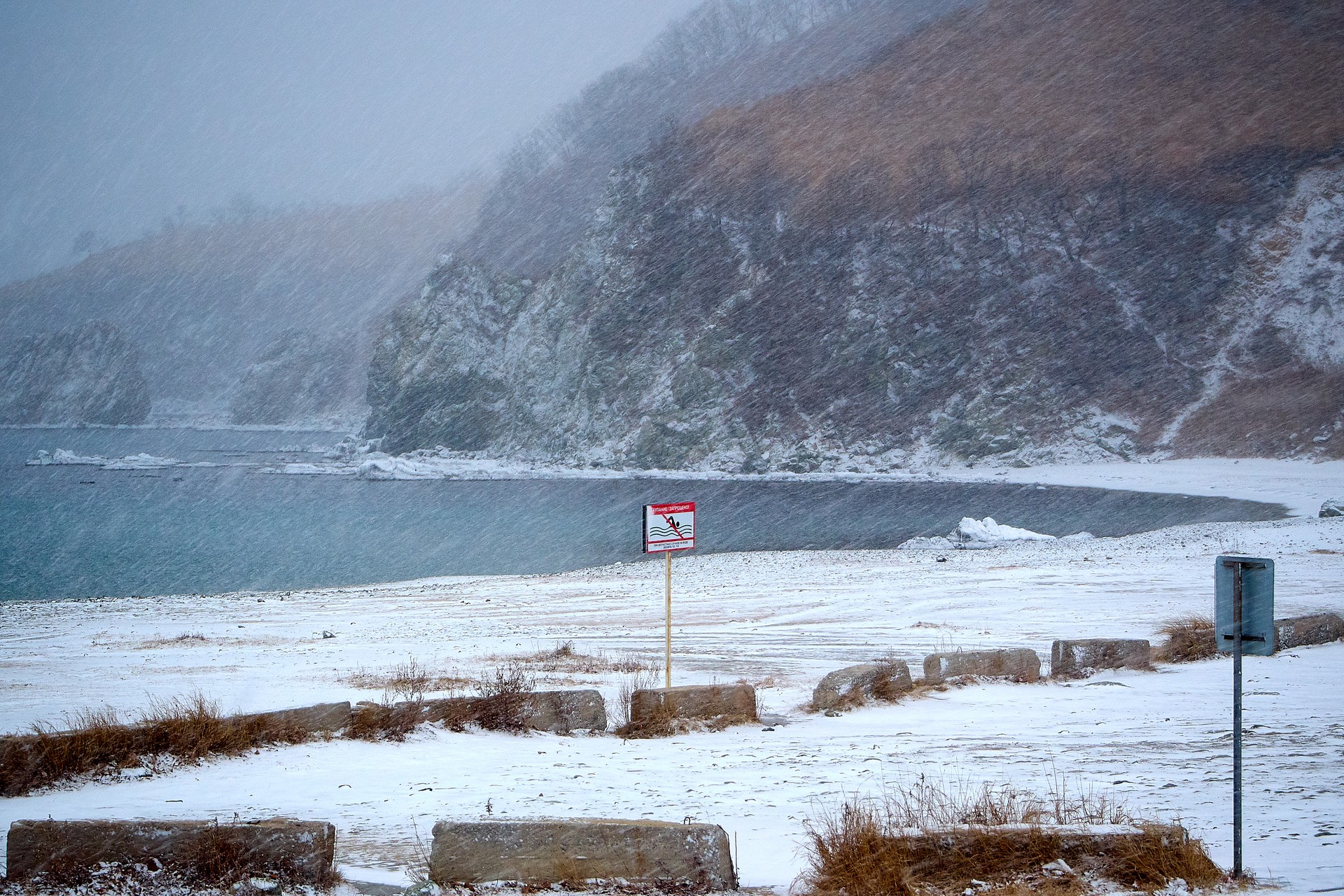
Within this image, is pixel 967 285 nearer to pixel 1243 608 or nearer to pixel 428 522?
pixel 428 522

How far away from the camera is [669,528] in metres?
12.4

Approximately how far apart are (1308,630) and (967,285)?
332 feet

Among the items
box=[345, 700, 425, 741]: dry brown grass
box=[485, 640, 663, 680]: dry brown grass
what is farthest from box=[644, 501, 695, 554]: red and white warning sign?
box=[345, 700, 425, 741]: dry brown grass

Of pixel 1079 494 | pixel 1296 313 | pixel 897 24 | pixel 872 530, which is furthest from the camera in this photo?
pixel 897 24

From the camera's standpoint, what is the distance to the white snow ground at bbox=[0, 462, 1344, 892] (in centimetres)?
680

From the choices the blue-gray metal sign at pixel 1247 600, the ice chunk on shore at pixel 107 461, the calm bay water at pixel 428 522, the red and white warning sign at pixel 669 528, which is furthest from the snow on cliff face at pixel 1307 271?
the ice chunk on shore at pixel 107 461

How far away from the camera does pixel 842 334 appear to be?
111m

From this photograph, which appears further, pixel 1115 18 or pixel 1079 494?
pixel 1115 18

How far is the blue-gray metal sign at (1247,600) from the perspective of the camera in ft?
17.8

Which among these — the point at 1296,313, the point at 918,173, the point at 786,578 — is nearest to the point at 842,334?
the point at 918,173

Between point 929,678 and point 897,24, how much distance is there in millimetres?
169087

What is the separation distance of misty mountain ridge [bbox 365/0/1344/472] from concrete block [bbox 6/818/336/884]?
91.4 metres

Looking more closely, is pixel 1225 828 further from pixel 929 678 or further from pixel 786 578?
pixel 786 578

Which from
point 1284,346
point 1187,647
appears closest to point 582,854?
point 1187,647
